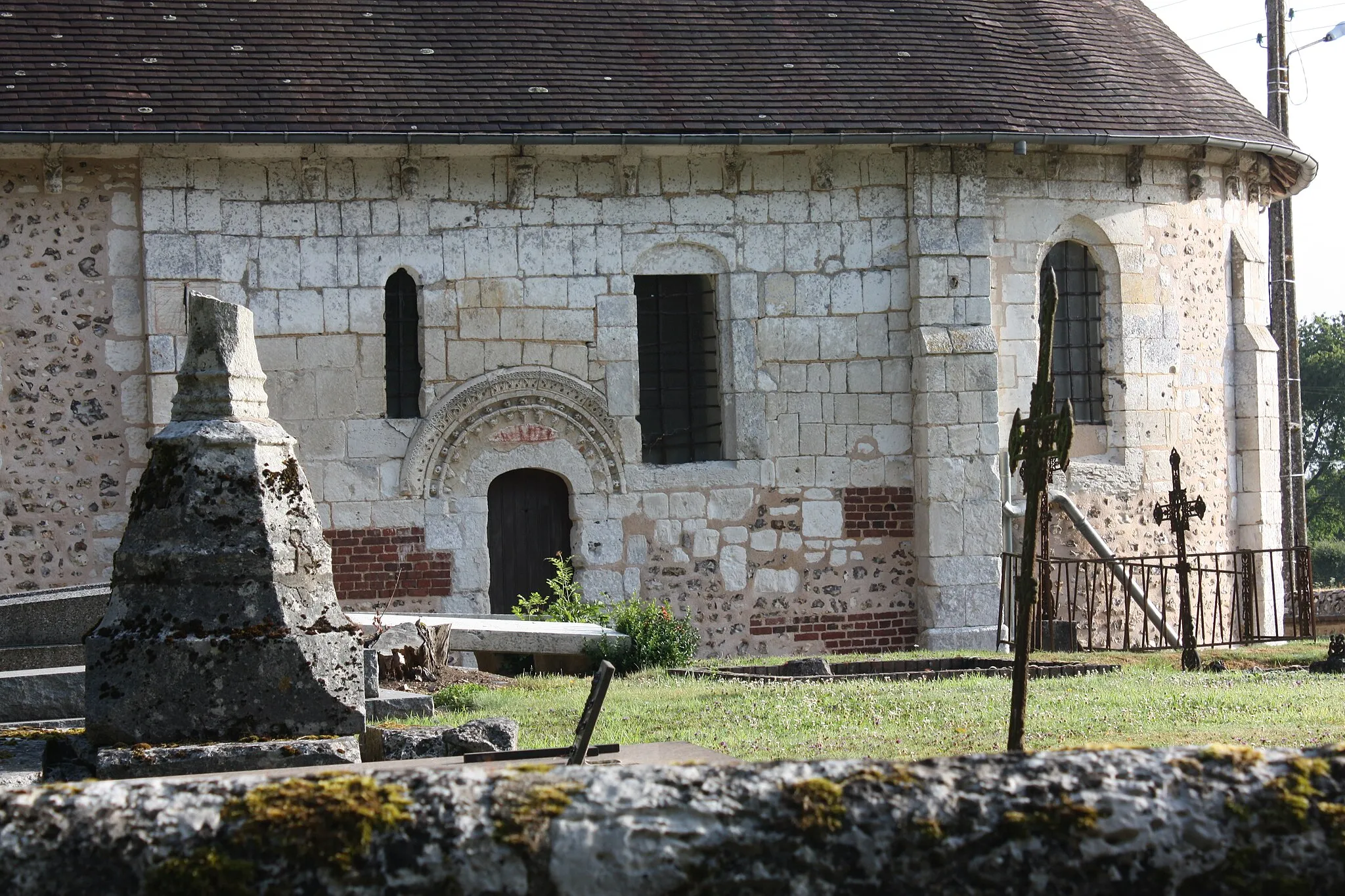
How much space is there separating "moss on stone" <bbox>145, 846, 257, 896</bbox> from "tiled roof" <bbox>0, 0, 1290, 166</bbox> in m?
10.9

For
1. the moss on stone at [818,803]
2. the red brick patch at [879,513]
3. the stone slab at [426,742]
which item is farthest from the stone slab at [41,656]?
the red brick patch at [879,513]

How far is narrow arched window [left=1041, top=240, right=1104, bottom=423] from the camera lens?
1484cm

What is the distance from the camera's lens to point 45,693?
718cm

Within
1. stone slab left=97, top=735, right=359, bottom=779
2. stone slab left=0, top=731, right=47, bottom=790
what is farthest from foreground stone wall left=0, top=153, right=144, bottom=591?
stone slab left=97, top=735, right=359, bottom=779

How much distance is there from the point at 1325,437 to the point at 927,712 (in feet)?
133

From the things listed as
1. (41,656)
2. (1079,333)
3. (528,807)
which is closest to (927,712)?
(41,656)

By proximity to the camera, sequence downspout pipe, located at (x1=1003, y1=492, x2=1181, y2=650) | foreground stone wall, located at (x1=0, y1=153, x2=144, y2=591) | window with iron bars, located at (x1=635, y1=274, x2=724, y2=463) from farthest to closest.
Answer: window with iron bars, located at (x1=635, y1=274, x2=724, y2=463) → downspout pipe, located at (x1=1003, y1=492, x2=1181, y2=650) → foreground stone wall, located at (x1=0, y1=153, x2=144, y2=591)

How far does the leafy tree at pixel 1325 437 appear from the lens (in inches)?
1715

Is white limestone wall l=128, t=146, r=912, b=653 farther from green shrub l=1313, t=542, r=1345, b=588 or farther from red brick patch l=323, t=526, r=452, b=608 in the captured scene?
green shrub l=1313, t=542, r=1345, b=588

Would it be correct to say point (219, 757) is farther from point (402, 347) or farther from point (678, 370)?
point (678, 370)

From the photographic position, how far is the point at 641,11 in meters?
14.6

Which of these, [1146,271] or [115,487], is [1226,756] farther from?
[1146,271]

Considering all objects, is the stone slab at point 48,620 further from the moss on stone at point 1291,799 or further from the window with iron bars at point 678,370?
the moss on stone at point 1291,799

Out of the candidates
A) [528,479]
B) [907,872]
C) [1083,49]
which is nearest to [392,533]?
[528,479]
